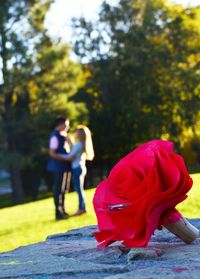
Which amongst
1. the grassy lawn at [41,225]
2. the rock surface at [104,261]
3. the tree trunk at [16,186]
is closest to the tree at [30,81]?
the tree trunk at [16,186]

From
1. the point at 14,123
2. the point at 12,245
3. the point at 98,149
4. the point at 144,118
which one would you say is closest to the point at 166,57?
the point at 144,118

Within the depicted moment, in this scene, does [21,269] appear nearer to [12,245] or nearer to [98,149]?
[12,245]

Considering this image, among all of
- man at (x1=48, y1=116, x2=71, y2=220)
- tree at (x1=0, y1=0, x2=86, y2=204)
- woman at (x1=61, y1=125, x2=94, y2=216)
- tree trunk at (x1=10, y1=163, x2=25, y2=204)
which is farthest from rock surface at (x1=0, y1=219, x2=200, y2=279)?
tree trunk at (x1=10, y1=163, x2=25, y2=204)

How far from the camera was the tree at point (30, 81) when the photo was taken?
3262 centimetres

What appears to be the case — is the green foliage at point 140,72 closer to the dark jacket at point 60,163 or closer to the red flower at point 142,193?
the dark jacket at point 60,163

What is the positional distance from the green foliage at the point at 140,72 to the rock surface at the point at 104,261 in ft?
113

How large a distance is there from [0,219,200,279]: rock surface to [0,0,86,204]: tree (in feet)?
91.7

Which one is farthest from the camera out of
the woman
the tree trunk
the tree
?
the tree trunk

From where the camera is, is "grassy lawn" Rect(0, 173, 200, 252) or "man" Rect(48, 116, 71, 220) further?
"man" Rect(48, 116, 71, 220)

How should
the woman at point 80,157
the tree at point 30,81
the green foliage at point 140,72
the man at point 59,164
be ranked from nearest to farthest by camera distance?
the man at point 59,164 → the woman at point 80,157 → the tree at point 30,81 → the green foliage at point 140,72

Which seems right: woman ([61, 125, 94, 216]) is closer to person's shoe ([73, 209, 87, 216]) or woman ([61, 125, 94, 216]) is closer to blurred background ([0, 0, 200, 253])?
person's shoe ([73, 209, 87, 216])

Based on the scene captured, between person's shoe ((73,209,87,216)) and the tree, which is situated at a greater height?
the tree

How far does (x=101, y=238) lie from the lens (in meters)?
4.55

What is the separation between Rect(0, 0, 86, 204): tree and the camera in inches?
1284
